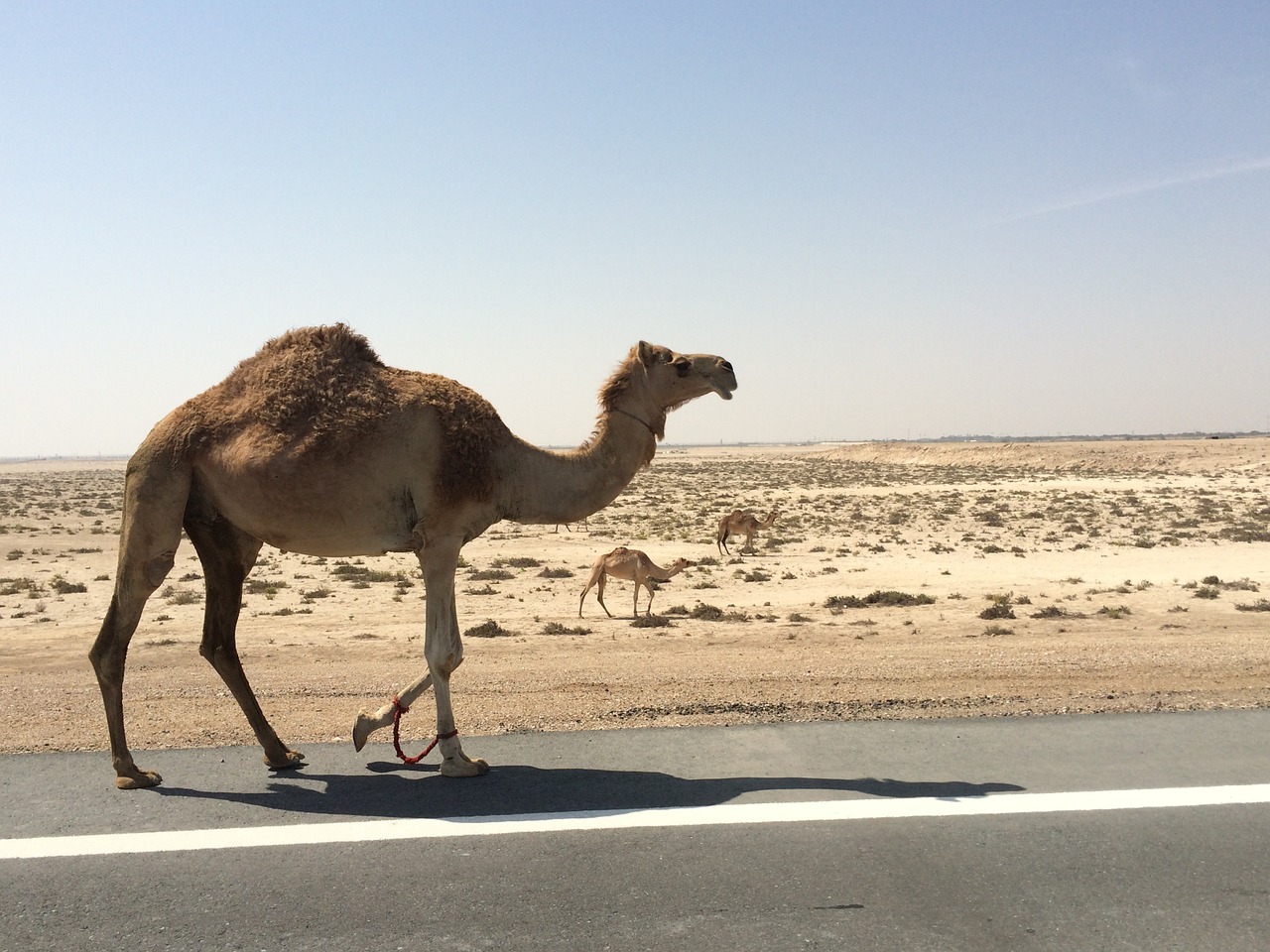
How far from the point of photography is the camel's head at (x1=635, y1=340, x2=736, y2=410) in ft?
23.6

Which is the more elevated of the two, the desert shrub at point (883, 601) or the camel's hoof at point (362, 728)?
the camel's hoof at point (362, 728)

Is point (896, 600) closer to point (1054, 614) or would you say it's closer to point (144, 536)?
point (1054, 614)

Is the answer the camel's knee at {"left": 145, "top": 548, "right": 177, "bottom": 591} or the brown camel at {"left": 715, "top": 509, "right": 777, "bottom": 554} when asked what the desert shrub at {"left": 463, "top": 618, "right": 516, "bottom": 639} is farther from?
the brown camel at {"left": 715, "top": 509, "right": 777, "bottom": 554}

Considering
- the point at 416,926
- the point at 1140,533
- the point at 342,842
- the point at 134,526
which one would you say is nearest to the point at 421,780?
the point at 342,842

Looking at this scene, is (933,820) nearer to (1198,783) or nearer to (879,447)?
(1198,783)

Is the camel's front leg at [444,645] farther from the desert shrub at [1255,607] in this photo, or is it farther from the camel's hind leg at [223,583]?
the desert shrub at [1255,607]

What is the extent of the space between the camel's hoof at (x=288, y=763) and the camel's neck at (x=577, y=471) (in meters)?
2.07

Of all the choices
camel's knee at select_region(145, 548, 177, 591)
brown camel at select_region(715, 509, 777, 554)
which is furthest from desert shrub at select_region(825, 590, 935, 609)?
camel's knee at select_region(145, 548, 177, 591)

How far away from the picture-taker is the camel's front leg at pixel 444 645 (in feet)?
20.8

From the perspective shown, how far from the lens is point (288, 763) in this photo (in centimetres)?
662

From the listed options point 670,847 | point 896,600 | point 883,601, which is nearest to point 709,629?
point 883,601

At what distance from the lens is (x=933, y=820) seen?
216 inches

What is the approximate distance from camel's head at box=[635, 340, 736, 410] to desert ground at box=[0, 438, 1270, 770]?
2509mm

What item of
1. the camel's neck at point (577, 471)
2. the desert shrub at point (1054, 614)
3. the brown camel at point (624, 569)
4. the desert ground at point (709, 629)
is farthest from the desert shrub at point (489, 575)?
the camel's neck at point (577, 471)
